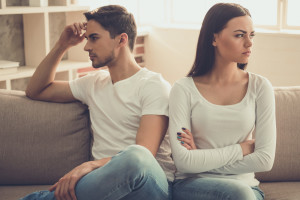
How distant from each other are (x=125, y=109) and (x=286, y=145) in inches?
27.8

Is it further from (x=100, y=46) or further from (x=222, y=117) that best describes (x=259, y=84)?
(x=100, y=46)

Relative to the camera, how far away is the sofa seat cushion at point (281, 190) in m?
2.00

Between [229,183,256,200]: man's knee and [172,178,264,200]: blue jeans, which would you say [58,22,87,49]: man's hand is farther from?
[229,183,256,200]: man's knee

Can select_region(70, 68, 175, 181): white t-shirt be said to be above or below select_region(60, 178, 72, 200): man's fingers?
above

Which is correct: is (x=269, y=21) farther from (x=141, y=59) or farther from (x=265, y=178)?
(x=265, y=178)

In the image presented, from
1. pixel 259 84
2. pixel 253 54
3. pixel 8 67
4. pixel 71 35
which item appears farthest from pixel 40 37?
pixel 259 84

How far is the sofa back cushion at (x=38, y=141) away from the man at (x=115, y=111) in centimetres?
7

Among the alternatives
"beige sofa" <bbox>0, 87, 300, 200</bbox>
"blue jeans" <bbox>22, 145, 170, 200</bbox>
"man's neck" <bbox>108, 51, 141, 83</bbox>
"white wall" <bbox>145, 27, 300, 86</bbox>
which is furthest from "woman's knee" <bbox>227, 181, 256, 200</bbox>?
"white wall" <bbox>145, 27, 300, 86</bbox>

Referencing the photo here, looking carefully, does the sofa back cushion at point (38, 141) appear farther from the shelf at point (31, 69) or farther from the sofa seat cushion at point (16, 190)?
the shelf at point (31, 69)

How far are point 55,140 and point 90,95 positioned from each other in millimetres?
245

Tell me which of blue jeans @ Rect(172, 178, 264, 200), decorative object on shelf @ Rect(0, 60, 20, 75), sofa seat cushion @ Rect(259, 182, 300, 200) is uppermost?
decorative object on shelf @ Rect(0, 60, 20, 75)

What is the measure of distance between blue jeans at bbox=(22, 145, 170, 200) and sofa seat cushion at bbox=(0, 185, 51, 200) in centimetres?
40

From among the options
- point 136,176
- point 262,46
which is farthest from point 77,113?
point 262,46

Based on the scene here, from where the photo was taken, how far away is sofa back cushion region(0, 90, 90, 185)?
2129 mm
